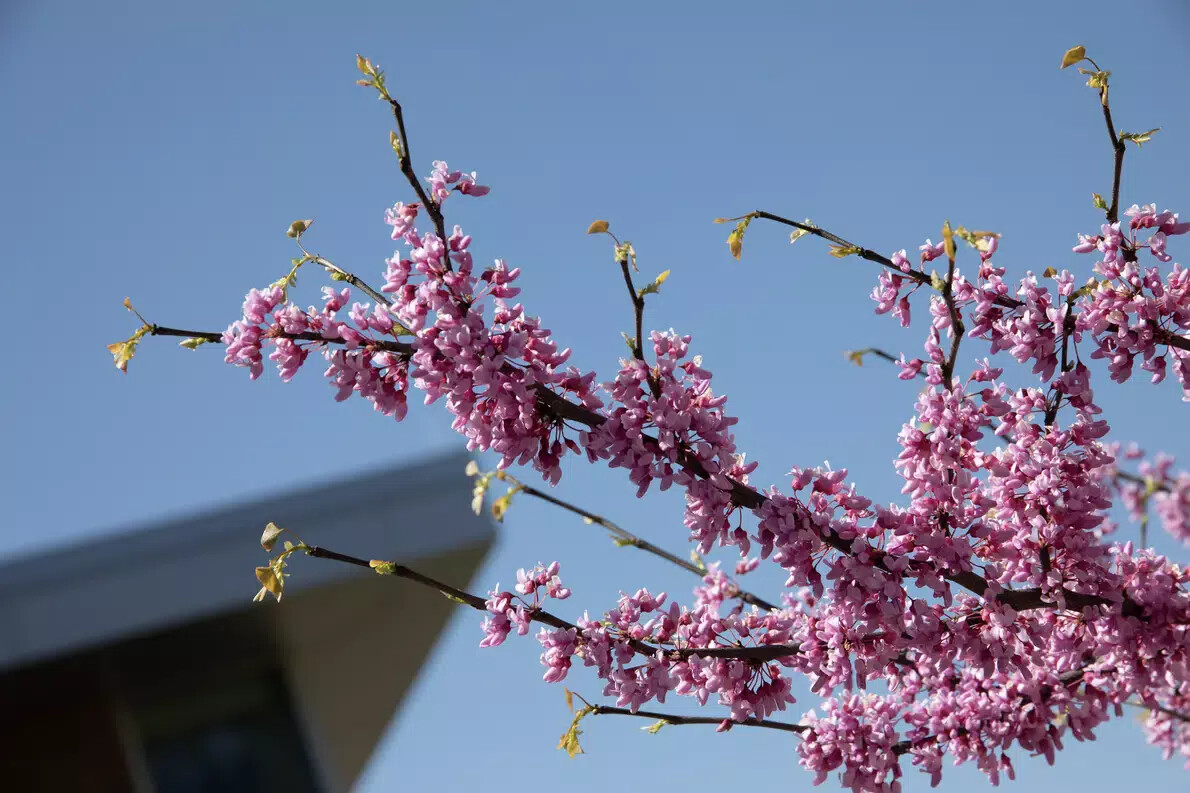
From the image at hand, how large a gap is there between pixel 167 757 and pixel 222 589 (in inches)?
99.7

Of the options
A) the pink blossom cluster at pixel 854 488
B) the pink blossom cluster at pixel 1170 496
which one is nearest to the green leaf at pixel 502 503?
the pink blossom cluster at pixel 854 488

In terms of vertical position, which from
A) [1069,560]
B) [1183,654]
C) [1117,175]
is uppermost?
[1117,175]

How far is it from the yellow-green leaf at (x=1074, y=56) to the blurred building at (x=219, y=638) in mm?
3257

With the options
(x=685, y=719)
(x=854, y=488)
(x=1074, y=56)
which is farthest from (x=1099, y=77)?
(x=685, y=719)

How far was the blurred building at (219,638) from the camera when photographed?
4734 millimetres

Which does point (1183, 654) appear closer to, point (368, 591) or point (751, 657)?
point (751, 657)

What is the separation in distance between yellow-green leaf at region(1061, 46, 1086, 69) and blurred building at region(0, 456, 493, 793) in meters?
3.26

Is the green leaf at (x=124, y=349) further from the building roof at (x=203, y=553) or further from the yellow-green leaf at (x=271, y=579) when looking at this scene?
the building roof at (x=203, y=553)

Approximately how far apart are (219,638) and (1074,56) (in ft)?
15.4

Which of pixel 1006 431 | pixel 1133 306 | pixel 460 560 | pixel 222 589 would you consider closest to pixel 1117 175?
pixel 1133 306

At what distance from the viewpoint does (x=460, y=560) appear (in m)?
5.08

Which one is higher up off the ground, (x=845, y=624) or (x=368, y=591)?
(x=368, y=591)

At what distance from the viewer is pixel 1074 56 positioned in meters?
2.46

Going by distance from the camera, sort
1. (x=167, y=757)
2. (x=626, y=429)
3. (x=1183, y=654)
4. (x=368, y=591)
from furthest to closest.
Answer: (x=167, y=757), (x=368, y=591), (x=1183, y=654), (x=626, y=429)
